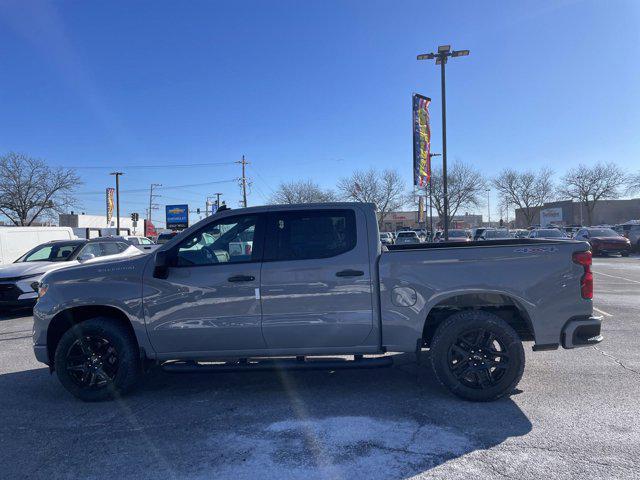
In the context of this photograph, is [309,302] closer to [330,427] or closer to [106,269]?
[330,427]

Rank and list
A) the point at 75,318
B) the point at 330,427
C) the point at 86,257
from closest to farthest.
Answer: the point at 330,427 → the point at 75,318 → the point at 86,257

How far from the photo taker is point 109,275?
4.77m

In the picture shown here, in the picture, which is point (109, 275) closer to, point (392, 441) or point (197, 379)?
point (197, 379)

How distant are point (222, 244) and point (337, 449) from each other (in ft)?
7.55

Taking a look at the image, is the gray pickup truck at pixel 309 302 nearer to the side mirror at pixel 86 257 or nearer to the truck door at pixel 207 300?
the truck door at pixel 207 300

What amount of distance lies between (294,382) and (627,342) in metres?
4.95

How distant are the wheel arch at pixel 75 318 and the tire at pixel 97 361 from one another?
0.24ft

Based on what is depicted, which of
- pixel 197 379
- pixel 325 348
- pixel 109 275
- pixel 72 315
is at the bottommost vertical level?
pixel 197 379

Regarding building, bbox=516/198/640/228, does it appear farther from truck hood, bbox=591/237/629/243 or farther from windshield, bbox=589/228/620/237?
truck hood, bbox=591/237/629/243

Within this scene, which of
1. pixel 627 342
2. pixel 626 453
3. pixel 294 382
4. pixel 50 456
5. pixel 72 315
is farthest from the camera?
pixel 627 342

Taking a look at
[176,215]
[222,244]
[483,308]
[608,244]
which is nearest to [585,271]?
[483,308]

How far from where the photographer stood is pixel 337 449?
3.63 meters

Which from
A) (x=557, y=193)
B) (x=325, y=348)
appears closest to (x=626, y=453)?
(x=325, y=348)

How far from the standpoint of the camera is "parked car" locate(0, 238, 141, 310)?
32.6 feet
